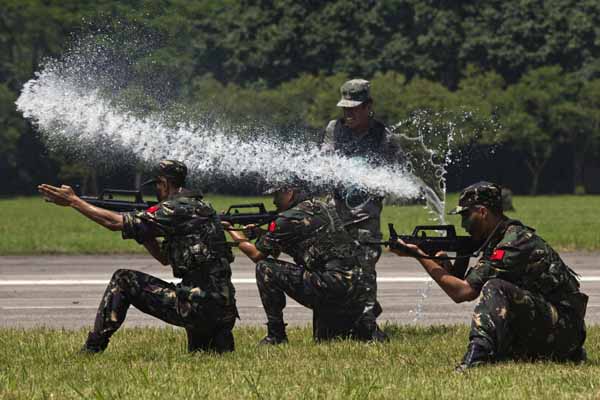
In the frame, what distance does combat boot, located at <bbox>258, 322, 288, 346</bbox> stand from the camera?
1099 cm

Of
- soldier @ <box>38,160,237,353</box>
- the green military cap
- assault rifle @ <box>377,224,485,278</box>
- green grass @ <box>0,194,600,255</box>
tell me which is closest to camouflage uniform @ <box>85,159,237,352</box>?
soldier @ <box>38,160,237,353</box>

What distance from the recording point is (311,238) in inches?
422

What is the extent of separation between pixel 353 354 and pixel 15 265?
Result: 1152 centimetres

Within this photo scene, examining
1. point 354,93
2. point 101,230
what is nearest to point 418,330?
point 354,93

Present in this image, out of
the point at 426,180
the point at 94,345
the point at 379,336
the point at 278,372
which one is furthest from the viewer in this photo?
the point at 426,180

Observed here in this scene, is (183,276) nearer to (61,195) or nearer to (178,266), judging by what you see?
(178,266)

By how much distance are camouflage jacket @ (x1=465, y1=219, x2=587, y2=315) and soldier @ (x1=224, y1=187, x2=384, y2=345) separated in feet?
5.66

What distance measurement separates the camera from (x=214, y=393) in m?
8.27

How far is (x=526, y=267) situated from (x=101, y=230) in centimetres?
2309

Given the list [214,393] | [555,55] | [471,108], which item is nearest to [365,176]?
[214,393]

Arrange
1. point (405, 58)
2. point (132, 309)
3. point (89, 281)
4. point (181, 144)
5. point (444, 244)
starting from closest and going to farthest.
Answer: point (444, 244), point (181, 144), point (132, 309), point (89, 281), point (405, 58)

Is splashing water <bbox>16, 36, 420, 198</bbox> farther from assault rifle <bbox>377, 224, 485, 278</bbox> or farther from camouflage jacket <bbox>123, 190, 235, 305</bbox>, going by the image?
assault rifle <bbox>377, 224, 485, 278</bbox>

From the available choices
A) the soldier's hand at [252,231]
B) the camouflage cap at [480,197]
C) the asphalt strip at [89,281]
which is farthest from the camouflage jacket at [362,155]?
the asphalt strip at [89,281]

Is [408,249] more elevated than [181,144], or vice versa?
[181,144]
